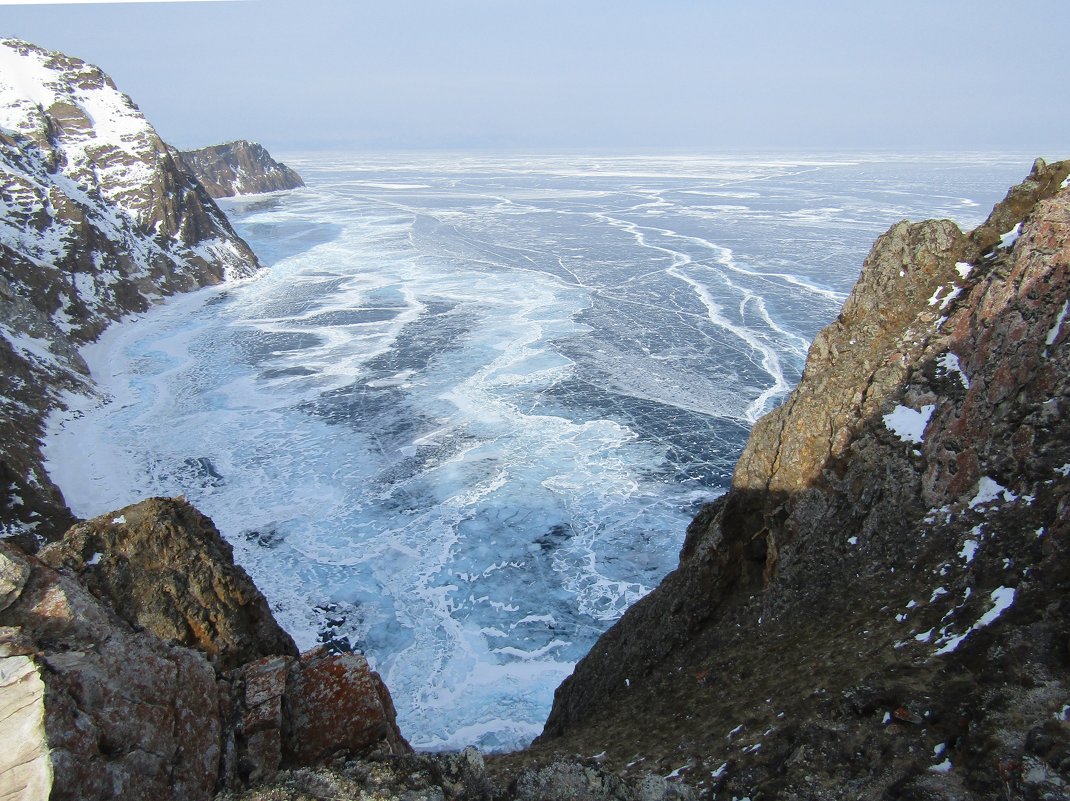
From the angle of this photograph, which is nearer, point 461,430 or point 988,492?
point 988,492

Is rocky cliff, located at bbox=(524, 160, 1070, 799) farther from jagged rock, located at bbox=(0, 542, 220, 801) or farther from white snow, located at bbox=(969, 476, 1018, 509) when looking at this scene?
jagged rock, located at bbox=(0, 542, 220, 801)

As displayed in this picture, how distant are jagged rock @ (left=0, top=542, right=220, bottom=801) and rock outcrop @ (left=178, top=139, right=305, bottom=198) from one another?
169662mm

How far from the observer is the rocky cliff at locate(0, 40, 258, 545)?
33656mm

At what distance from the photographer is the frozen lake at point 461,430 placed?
22.1 metres

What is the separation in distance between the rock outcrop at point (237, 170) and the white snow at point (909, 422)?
170m

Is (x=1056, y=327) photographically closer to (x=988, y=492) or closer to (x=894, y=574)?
(x=988, y=492)

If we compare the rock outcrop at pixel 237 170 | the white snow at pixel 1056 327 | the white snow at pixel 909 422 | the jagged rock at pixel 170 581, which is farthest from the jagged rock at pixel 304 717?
the rock outcrop at pixel 237 170

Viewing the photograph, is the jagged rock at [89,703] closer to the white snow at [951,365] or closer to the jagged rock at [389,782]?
the jagged rock at [389,782]

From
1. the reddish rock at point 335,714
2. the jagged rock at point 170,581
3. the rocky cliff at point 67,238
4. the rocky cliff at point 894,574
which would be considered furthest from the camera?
the rocky cliff at point 67,238

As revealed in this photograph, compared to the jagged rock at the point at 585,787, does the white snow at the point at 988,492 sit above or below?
above

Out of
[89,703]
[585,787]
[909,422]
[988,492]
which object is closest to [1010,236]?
[909,422]

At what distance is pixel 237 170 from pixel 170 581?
176741 millimetres

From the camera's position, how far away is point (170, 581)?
12586 millimetres

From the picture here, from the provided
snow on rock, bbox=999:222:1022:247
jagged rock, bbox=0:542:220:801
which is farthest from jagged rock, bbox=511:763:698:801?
snow on rock, bbox=999:222:1022:247
